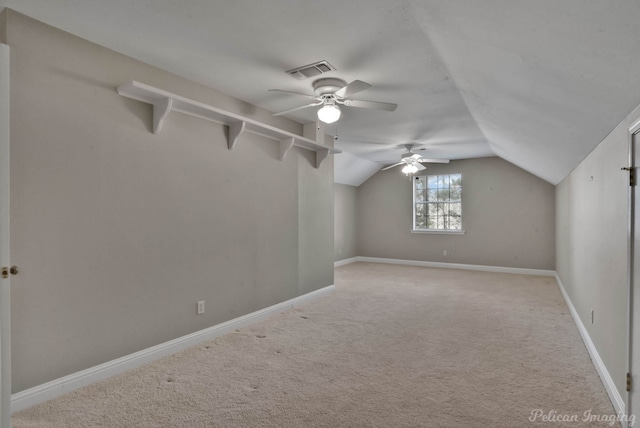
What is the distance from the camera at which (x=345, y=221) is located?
27.4ft

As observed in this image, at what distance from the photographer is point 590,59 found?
5.16 feet

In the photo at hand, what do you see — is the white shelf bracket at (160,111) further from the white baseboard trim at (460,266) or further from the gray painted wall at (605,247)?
the white baseboard trim at (460,266)

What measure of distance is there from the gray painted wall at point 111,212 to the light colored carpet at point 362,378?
0.35m

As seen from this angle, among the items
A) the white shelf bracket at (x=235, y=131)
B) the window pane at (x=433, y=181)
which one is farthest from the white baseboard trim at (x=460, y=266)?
the white shelf bracket at (x=235, y=131)

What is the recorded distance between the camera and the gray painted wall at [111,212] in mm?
2209

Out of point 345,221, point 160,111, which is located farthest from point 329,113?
point 345,221

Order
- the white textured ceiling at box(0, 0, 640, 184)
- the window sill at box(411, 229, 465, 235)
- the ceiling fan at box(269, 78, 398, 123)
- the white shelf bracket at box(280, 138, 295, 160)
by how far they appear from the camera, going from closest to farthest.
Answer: the white textured ceiling at box(0, 0, 640, 184)
the ceiling fan at box(269, 78, 398, 123)
the white shelf bracket at box(280, 138, 295, 160)
the window sill at box(411, 229, 465, 235)

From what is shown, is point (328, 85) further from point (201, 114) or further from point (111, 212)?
point (111, 212)

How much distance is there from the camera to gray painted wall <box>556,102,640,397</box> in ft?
6.88

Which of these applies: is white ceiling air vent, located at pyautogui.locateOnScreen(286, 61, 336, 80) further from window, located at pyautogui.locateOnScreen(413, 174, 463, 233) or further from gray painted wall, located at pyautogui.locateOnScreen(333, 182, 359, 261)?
window, located at pyautogui.locateOnScreen(413, 174, 463, 233)

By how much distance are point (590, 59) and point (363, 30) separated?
1.27m

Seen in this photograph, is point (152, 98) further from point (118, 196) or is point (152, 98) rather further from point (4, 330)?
point (4, 330)

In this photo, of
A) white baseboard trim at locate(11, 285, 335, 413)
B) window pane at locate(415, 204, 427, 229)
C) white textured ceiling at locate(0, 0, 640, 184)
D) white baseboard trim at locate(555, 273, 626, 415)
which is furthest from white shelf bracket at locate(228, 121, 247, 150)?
window pane at locate(415, 204, 427, 229)

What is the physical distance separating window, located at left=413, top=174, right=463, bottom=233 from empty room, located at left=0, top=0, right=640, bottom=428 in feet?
11.5
